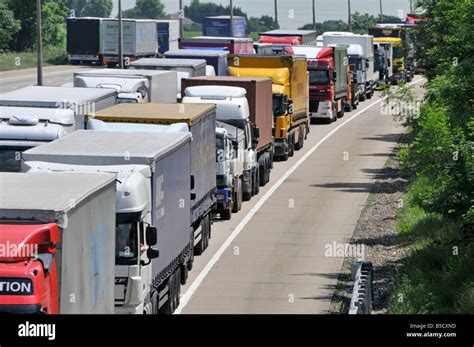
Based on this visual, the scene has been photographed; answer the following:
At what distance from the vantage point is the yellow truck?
154 feet

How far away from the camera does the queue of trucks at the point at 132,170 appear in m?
14.0

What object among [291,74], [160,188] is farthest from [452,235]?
[291,74]

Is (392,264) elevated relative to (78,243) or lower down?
lower down

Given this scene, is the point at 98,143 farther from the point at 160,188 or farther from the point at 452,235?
the point at 452,235

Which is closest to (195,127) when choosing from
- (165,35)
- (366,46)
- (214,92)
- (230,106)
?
(230,106)

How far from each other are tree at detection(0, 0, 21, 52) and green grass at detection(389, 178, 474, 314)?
78.4 m

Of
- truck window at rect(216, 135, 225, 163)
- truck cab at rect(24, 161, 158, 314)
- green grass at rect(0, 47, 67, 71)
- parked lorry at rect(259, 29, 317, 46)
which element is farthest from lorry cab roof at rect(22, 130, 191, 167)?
green grass at rect(0, 47, 67, 71)

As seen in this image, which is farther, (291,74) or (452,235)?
(291,74)

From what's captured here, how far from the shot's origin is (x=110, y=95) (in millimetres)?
35094

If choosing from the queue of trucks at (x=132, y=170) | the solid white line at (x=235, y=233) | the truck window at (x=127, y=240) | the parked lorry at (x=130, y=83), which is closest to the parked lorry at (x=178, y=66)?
the queue of trucks at (x=132, y=170)

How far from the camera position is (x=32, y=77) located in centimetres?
8638

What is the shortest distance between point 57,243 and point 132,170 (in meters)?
6.06

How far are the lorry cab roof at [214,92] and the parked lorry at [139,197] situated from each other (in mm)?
→ 13282
